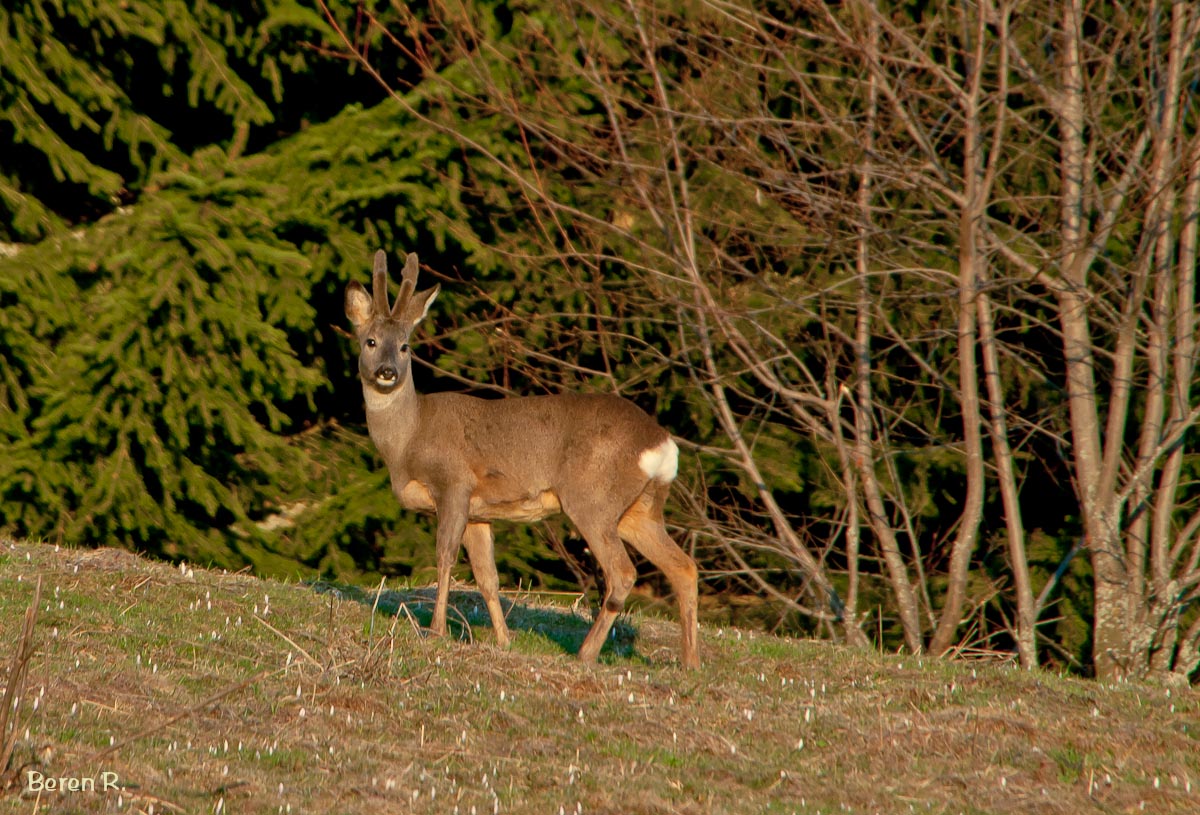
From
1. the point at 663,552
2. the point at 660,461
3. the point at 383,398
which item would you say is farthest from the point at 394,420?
the point at 663,552

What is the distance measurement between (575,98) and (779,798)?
8.19 meters

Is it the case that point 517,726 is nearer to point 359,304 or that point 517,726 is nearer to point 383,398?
point 383,398

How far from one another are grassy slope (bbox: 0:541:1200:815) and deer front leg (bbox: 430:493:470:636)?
1.10 ft

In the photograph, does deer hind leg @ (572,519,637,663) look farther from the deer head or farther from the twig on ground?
the twig on ground

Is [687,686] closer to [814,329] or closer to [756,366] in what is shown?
[756,366]

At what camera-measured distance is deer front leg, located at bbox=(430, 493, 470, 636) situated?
27.6ft

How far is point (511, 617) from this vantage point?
9.99 metres

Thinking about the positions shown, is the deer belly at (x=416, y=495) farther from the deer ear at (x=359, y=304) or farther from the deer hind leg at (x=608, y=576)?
the deer ear at (x=359, y=304)

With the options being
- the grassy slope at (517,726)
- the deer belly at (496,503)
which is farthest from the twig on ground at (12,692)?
the deer belly at (496,503)

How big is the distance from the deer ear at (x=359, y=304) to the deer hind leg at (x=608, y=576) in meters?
1.86

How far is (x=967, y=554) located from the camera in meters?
11.2

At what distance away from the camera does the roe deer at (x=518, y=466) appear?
27.4 ft

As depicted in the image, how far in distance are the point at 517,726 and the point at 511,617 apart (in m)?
3.46

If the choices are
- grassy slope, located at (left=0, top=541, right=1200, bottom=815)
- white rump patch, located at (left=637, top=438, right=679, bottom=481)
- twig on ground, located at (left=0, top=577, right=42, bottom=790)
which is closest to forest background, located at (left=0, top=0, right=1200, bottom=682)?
white rump patch, located at (left=637, top=438, right=679, bottom=481)
